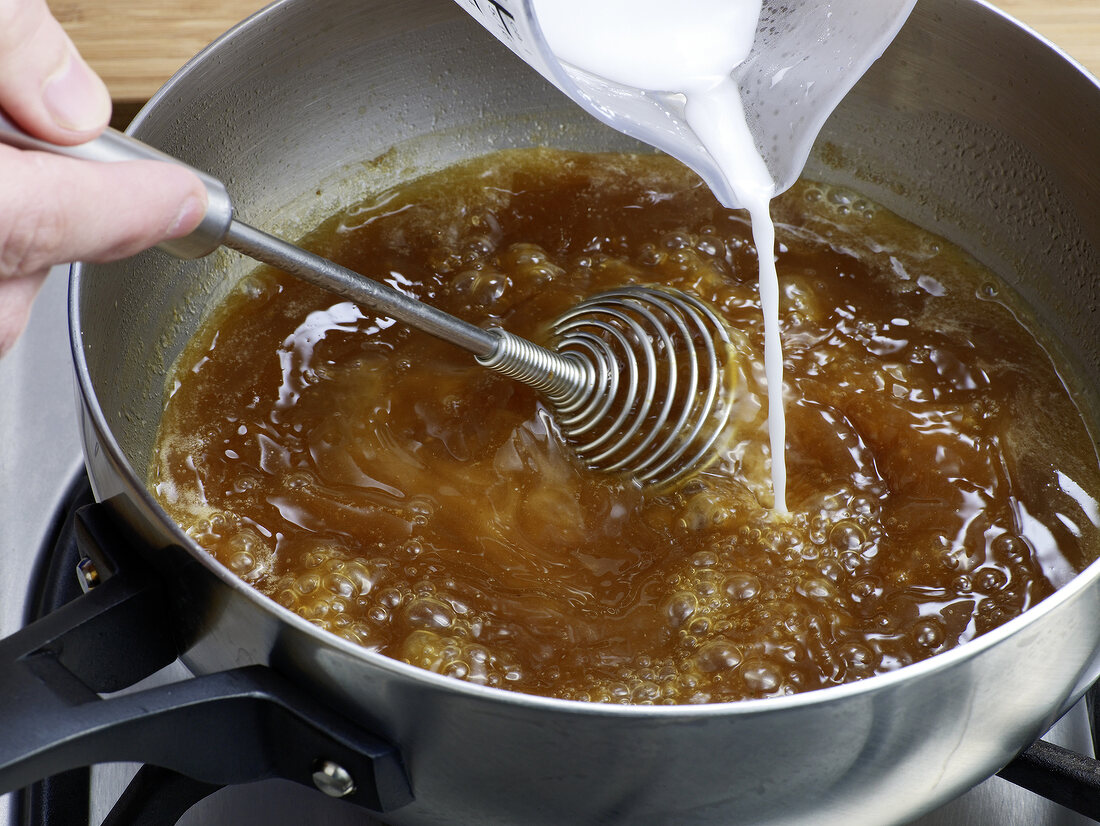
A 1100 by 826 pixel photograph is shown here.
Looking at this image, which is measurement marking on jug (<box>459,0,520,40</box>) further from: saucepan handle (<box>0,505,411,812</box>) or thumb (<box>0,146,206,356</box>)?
saucepan handle (<box>0,505,411,812</box>)

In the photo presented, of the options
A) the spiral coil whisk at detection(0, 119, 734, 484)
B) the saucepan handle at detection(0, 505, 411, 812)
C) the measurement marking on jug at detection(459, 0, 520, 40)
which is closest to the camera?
the saucepan handle at detection(0, 505, 411, 812)

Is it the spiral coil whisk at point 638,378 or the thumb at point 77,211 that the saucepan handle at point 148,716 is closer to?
the thumb at point 77,211

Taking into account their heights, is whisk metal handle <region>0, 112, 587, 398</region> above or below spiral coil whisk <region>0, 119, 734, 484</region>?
above

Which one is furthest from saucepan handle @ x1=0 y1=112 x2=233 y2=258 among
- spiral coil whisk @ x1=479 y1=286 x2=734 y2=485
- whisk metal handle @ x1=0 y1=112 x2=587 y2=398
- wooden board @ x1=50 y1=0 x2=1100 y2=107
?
wooden board @ x1=50 y1=0 x2=1100 y2=107

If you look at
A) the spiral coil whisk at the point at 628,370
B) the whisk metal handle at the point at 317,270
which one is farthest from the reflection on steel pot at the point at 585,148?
the spiral coil whisk at the point at 628,370

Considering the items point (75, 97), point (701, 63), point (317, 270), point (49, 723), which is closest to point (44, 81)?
point (75, 97)
